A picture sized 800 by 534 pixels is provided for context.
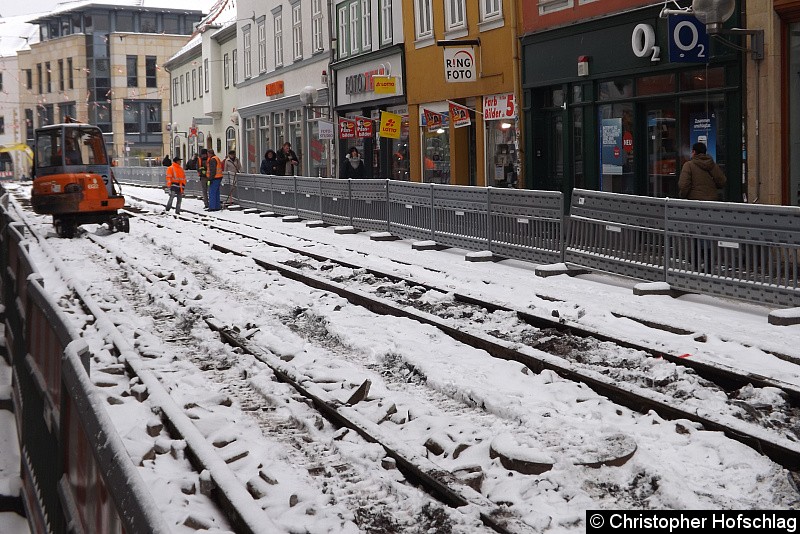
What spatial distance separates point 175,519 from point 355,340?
16.7 feet

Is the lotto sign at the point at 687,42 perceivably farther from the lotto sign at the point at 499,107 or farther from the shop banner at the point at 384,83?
the shop banner at the point at 384,83

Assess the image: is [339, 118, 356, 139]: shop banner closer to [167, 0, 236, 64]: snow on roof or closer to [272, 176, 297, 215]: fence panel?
[272, 176, 297, 215]: fence panel

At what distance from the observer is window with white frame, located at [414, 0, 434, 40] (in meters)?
29.7

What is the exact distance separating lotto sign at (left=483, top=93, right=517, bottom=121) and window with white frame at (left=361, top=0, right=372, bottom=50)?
9.11 m

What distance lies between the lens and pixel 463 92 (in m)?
27.3

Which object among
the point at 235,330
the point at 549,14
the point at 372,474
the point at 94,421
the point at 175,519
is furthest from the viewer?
the point at 549,14

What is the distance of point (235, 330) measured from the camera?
11.5 m

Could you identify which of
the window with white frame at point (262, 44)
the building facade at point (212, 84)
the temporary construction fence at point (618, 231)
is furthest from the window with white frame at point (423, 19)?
the building facade at point (212, 84)

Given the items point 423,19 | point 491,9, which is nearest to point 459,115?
point 491,9

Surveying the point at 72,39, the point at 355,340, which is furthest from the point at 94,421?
the point at 72,39

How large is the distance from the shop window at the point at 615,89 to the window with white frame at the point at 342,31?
16.5 metres

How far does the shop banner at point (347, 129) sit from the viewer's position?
112 ft

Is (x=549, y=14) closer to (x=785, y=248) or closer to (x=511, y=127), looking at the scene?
(x=511, y=127)

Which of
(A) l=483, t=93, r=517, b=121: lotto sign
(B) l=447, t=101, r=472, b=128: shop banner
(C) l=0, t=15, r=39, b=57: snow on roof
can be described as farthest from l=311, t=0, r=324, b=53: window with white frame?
(C) l=0, t=15, r=39, b=57: snow on roof
